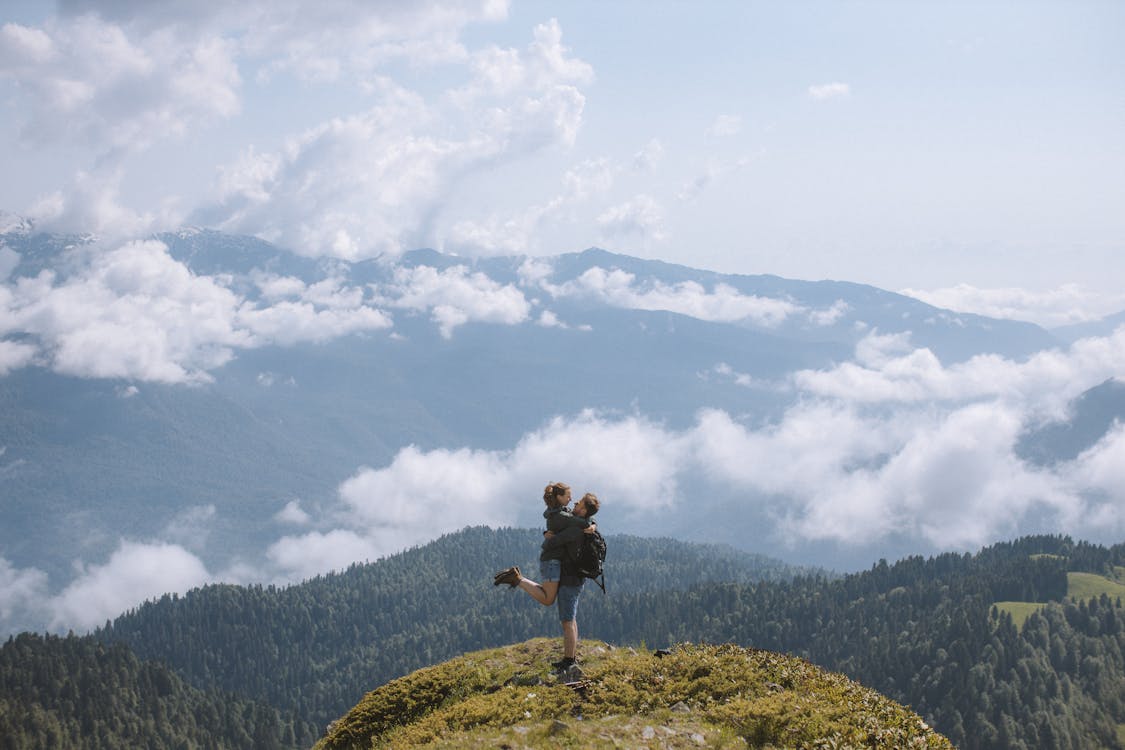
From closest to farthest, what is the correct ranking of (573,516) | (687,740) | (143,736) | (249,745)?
(687,740) < (573,516) < (143,736) < (249,745)

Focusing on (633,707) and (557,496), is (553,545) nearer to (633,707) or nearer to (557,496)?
(557,496)

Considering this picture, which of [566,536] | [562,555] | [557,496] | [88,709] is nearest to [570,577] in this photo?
[562,555]

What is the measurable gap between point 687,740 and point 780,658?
21.3 feet

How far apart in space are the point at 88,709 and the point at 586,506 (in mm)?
212847

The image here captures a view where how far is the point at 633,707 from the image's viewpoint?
1898 cm

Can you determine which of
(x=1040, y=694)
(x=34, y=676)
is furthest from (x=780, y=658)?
(x=34, y=676)

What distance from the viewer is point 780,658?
867 inches

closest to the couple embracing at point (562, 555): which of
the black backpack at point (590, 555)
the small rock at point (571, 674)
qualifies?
the black backpack at point (590, 555)

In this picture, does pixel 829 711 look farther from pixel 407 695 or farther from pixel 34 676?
pixel 34 676

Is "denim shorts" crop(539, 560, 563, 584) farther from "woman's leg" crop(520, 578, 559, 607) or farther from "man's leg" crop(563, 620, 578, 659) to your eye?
"man's leg" crop(563, 620, 578, 659)

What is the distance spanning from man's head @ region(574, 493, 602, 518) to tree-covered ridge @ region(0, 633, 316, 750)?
195 meters

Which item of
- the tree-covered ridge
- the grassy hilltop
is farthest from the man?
the tree-covered ridge

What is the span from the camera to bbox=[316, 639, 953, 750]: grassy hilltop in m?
16.5

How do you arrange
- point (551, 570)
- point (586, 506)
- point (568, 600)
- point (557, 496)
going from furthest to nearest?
point (568, 600), point (551, 570), point (586, 506), point (557, 496)
